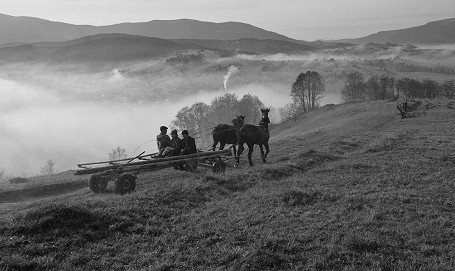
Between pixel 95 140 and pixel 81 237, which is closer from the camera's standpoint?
pixel 81 237

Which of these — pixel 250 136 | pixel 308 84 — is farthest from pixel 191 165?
pixel 308 84

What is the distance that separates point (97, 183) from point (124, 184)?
229cm

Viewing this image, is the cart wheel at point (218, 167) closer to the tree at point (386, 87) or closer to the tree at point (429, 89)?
the tree at point (386, 87)

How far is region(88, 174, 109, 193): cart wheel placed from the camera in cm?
1758

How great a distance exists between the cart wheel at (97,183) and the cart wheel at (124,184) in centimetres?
165

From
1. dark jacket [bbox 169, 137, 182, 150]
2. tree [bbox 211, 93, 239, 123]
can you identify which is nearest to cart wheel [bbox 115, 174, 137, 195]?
dark jacket [bbox 169, 137, 182, 150]

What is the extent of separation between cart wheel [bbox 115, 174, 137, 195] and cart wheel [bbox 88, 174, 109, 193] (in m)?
1.65

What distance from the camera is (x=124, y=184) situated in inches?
648

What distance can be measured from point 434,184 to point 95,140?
7474 inches

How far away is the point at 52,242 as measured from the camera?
888 cm

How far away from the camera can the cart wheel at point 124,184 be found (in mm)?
16094

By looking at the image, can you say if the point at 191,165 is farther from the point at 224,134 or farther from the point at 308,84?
the point at 308,84

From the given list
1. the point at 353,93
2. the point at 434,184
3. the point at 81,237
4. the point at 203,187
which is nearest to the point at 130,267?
the point at 81,237

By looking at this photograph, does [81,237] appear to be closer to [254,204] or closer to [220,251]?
[220,251]
